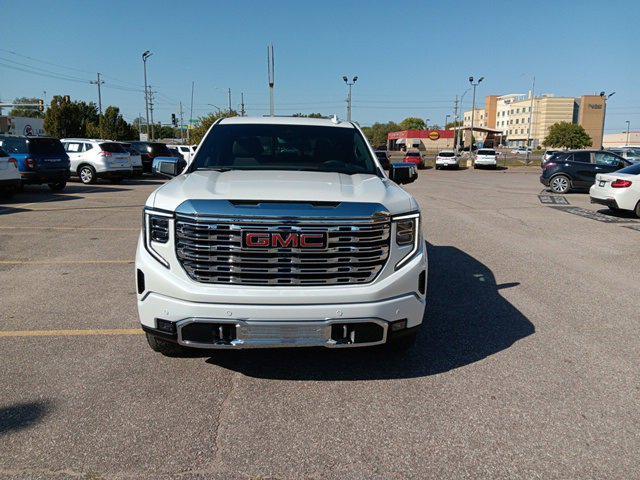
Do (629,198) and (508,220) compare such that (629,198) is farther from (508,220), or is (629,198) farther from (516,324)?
(516,324)

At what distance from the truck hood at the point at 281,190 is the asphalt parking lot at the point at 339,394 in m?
1.29

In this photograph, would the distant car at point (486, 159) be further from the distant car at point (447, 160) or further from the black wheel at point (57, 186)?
the black wheel at point (57, 186)

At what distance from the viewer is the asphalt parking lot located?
2953 mm

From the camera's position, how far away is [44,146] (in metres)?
17.2

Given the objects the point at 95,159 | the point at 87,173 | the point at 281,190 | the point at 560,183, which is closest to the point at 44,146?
the point at 95,159

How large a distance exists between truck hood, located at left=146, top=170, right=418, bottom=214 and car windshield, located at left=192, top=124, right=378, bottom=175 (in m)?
0.59

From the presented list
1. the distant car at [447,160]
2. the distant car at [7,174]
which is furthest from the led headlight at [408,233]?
the distant car at [447,160]

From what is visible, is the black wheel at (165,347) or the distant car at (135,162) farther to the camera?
the distant car at (135,162)

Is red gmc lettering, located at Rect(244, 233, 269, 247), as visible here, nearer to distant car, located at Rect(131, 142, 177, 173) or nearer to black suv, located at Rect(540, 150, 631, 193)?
black suv, located at Rect(540, 150, 631, 193)

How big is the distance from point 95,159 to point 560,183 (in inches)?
700

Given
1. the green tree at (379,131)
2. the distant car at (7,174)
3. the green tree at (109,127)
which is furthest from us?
the green tree at (379,131)

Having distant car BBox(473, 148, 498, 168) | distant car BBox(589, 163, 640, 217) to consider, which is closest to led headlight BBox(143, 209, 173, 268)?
distant car BBox(589, 163, 640, 217)

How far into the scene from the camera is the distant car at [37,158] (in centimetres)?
1669

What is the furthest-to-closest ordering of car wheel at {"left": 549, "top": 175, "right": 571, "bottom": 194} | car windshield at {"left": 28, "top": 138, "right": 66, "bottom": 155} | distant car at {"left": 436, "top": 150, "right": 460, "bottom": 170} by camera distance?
distant car at {"left": 436, "top": 150, "right": 460, "bottom": 170}, car wheel at {"left": 549, "top": 175, "right": 571, "bottom": 194}, car windshield at {"left": 28, "top": 138, "right": 66, "bottom": 155}
